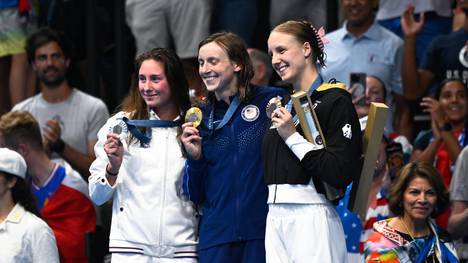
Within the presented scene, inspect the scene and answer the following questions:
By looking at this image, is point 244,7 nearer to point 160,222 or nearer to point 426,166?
point 426,166

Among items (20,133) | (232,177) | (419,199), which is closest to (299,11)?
(20,133)

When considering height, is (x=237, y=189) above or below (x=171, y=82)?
below

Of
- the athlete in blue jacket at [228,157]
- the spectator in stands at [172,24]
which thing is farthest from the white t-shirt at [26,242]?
the spectator in stands at [172,24]

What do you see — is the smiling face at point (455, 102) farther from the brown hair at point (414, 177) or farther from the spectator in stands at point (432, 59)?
the brown hair at point (414, 177)

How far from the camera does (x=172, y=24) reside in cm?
1259

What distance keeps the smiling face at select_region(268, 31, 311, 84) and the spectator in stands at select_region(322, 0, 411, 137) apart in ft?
11.8

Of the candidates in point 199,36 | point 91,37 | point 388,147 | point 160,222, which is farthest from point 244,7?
point 160,222

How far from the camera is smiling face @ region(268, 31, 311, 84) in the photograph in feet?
26.4

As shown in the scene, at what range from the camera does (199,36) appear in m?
12.4

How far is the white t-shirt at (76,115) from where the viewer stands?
1189cm

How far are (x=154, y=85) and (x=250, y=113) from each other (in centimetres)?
67

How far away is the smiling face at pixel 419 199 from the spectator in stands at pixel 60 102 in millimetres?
3102

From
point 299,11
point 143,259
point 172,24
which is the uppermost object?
point 299,11

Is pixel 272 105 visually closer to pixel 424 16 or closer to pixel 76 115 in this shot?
pixel 76 115
